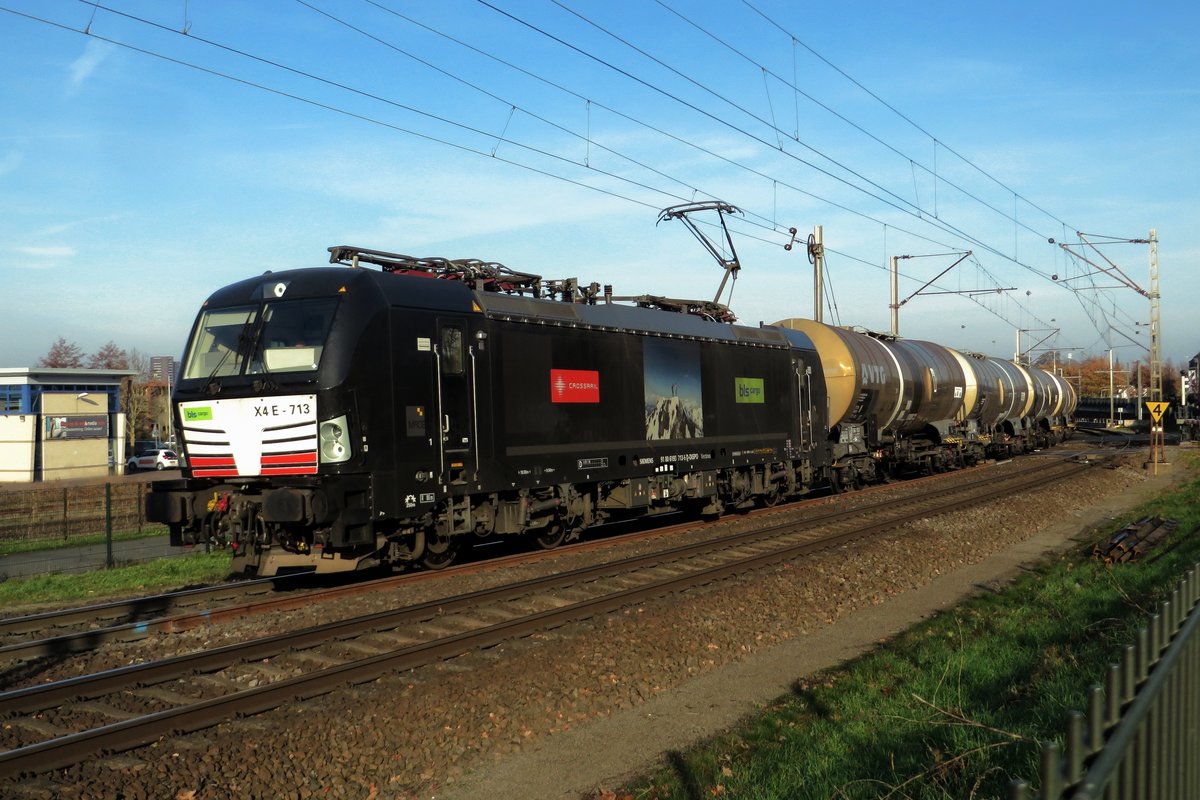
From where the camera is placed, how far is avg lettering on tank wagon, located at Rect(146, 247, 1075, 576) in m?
11.4

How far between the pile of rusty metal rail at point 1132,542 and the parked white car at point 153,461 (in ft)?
159

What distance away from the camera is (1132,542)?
48.6 feet

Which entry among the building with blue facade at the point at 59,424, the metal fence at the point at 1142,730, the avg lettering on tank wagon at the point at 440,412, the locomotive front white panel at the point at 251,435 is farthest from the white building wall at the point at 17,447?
the metal fence at the point at 1142,730

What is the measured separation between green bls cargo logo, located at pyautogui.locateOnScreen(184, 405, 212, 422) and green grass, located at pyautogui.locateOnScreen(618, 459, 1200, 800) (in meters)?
7.79

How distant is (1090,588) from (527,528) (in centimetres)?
757

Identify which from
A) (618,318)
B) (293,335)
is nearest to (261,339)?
(293,335)

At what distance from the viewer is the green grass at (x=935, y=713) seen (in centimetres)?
566

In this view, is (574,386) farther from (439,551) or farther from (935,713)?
(935,713)

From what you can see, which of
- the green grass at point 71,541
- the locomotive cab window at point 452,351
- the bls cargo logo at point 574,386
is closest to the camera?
the locomotive cab window at point 452,351

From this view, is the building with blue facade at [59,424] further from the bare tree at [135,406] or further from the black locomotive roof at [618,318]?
the black locomotive roof at [618,318]

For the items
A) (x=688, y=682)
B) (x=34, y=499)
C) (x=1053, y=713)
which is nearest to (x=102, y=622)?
(x=688, y=682)

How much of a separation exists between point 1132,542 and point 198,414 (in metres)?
13.7

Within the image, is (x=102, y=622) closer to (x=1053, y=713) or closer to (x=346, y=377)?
(x=346, y=377)

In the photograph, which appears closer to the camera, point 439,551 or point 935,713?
point 935,713
